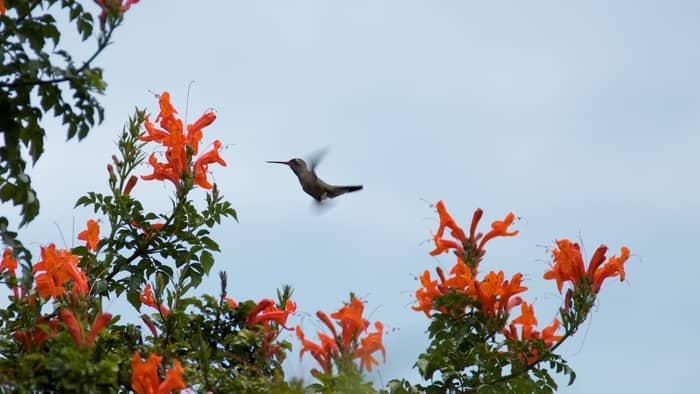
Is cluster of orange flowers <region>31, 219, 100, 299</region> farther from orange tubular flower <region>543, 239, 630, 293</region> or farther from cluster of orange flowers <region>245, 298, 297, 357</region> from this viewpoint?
orange tubular flower <region>543, 239, 630, 293</region>

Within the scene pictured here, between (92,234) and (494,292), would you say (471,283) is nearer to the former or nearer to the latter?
(494,292)

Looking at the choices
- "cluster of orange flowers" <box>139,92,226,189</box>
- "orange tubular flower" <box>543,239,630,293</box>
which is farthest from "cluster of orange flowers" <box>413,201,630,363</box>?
"cluster of orange flowers" <box>139,92,226,189</box>

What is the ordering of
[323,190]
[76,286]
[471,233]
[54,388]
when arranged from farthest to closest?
[323,190]
[471,233]
[76,286]
[54,388]

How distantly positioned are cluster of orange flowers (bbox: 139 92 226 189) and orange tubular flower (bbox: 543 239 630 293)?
230 centimetres

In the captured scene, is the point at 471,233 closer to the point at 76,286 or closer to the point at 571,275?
the point at 571,275

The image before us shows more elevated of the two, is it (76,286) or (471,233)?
(471,233)

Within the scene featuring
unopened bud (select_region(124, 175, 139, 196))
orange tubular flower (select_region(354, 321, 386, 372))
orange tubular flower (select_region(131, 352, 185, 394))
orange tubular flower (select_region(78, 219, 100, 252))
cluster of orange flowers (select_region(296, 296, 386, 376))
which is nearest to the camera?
orange tubular flower (select_region(354, 321, 386, 372))

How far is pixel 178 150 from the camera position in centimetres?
777

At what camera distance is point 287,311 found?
712 centimetres

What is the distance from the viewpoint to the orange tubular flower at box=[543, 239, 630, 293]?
7285 mm

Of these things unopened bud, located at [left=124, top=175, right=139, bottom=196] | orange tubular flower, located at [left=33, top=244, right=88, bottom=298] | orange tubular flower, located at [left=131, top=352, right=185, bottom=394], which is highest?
unopened bud, located at [left=124, top=175, right=139, bottom=196]

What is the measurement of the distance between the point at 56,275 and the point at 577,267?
313 centimetres

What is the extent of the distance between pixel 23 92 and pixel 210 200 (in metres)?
2.65

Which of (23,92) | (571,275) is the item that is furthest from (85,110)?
(571,275)
